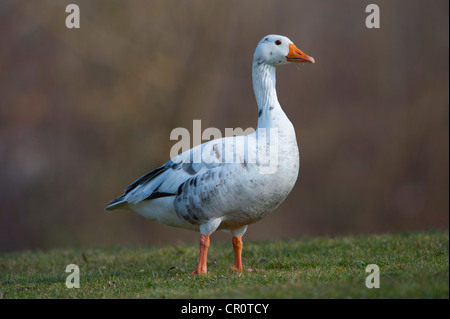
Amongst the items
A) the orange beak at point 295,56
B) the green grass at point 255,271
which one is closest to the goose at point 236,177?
the orange beak at point 295,56

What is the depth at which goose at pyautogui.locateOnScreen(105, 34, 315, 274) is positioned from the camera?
6461 millimetres

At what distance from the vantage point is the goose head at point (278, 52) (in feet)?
23.0

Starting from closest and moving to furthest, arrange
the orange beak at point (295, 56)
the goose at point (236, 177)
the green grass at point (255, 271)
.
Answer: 1. the green grass at point (255, 271)
2. the goose at point (236, 177)
3. the orange beak at point (295, 56)

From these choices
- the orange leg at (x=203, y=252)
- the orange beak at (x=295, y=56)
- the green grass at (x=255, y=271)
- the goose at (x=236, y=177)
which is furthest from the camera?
the orange beak at (x=295, y=56)

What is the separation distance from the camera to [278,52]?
702 centimetres

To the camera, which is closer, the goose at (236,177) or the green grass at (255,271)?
the green grass at (255,271)

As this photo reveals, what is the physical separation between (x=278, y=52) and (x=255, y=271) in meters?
2.76

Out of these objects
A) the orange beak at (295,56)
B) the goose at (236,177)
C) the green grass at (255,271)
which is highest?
the orange beak at (295,56)

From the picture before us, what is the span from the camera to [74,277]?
7.29m

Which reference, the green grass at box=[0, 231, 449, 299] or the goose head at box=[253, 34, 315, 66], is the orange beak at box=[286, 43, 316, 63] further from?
the green grass at box=[0, 231, 449, 299]

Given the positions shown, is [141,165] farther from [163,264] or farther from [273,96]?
[273,96]

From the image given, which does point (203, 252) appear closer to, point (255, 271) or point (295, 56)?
point (255, 271)

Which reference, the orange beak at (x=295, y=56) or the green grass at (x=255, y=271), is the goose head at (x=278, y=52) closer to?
the orange beak at (x=295, y=56)
